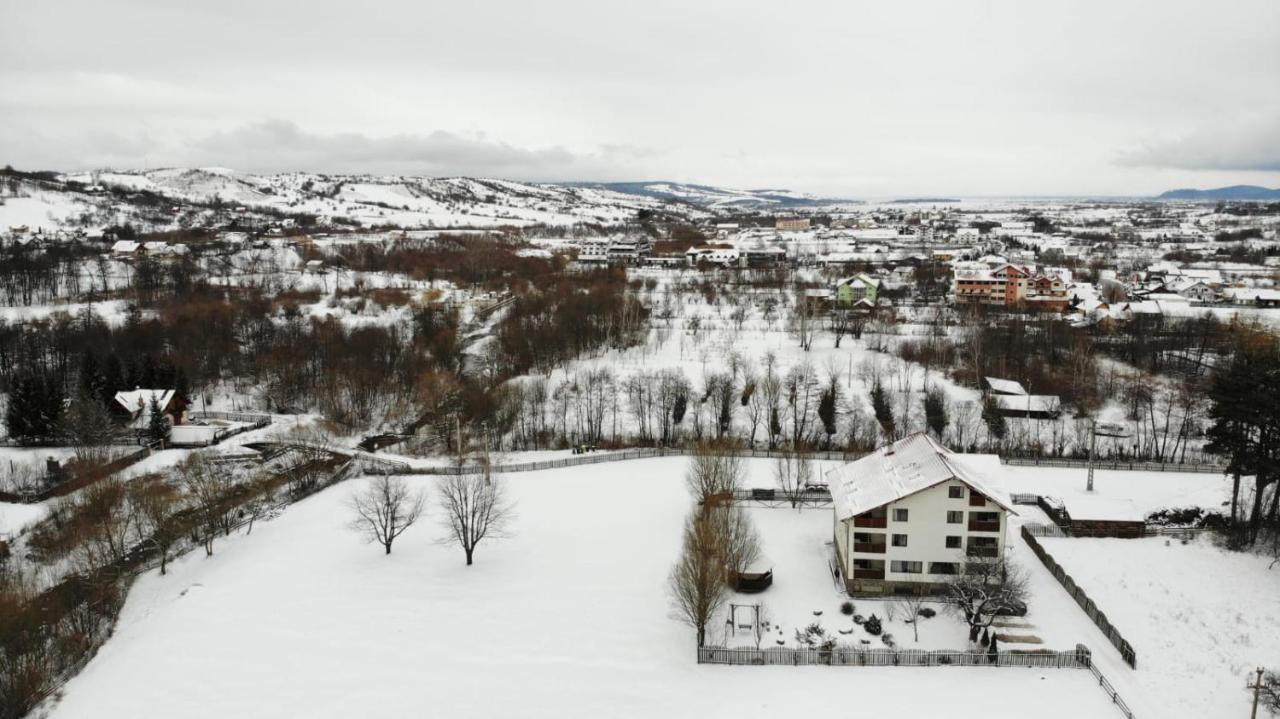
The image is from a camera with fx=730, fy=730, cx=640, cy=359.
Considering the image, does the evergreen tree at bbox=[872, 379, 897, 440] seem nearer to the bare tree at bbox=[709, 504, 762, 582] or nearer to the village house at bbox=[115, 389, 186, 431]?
the bare tree at bbox=[709, 504, 762, 582]

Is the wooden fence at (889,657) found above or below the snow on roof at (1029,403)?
below

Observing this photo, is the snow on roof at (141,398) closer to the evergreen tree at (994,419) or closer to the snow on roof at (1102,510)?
the snow on roof at (1102,510)

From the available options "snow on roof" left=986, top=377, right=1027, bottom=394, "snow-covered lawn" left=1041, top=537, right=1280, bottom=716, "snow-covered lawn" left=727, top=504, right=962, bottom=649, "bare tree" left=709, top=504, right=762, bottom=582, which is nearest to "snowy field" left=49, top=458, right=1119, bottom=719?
"snow-covered lawn" left=727, top=504, right=962, bottom=649

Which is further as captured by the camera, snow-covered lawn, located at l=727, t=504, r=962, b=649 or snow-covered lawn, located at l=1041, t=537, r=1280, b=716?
snow-covered lawn, located at l=727, t=504, r=962, b=649

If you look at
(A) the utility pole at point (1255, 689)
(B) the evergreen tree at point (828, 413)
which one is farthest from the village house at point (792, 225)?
(A) the utility pole at point (1255, 689)

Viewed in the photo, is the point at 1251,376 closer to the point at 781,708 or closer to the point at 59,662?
the point at 781,708

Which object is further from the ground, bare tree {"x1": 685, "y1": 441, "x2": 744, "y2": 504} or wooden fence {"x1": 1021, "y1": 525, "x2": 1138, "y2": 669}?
bare tree {"x1": 685, "y1": 441, "x2": 744, "y2": 504}

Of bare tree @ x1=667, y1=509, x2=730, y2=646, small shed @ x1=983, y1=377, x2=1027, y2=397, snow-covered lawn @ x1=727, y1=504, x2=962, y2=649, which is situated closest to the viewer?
bare tree @ x1=667, y1=509, x2=730, y2=646
